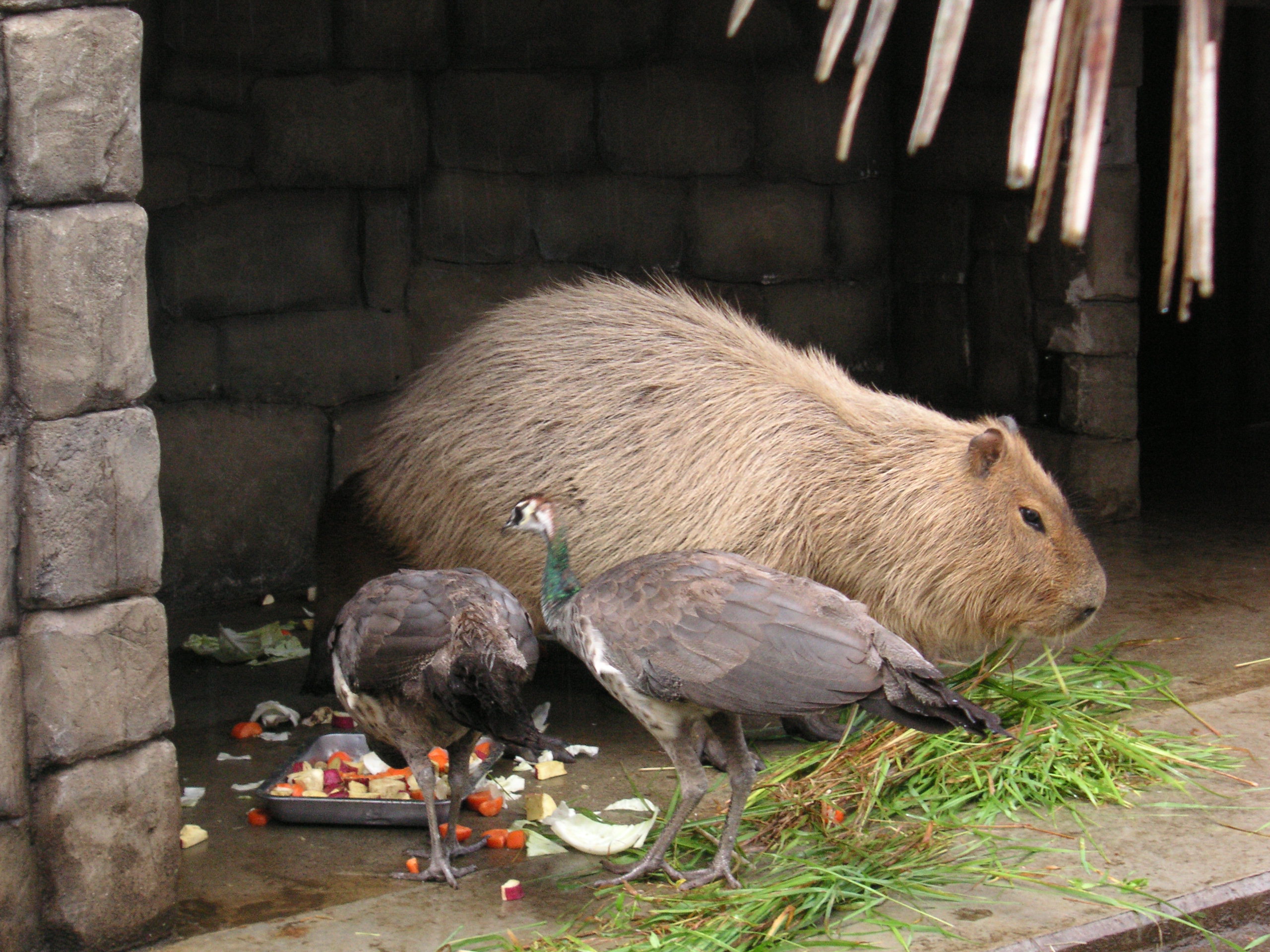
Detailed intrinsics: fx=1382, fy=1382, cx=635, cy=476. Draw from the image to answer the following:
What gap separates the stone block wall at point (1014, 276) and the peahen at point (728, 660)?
11.8 ft

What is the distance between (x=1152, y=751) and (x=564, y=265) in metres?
3.68

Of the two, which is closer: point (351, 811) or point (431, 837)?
point (431, 837)

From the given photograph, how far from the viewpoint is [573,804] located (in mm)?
4090

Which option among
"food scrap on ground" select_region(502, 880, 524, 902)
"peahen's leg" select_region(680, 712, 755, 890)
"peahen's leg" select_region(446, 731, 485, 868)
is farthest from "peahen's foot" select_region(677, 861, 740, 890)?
"peahen's leg" select_region(446, 731, 485, 868)

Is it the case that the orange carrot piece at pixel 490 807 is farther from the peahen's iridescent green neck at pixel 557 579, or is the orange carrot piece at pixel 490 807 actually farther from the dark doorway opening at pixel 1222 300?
the dark doorway opening at pixel 1222 300

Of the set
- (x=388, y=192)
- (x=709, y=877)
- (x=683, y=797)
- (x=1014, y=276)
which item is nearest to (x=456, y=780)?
(x=683, y=797)

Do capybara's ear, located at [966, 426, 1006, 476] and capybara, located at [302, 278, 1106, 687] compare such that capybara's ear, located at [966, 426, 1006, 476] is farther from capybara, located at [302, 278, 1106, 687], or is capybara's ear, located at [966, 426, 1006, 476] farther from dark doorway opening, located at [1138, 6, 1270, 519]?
dark doorway opening, located at [1138, 6, 1270, 519]

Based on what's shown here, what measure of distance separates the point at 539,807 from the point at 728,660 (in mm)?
993

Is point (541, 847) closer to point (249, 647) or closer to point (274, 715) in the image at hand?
point (274, 715)

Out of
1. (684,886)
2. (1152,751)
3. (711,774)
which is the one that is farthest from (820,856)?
(1152,751)

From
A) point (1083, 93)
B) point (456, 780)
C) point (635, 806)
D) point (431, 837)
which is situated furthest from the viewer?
point (635, 806)

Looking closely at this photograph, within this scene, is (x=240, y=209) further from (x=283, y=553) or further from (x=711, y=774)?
(x=711, y=774)

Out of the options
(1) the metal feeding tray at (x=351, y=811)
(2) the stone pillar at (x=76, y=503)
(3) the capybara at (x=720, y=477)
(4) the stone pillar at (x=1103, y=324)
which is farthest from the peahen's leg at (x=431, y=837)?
(4) the stone pillar at (x=1103, y=324)

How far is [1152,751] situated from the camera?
13.1ft
